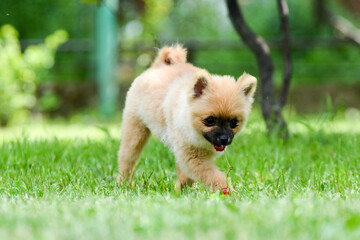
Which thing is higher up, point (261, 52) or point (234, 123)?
point (261, 52)

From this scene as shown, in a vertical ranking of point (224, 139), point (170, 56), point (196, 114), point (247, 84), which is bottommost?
point (224, 139)

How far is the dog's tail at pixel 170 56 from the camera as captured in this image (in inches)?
151

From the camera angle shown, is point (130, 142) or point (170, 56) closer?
point (130, 142)

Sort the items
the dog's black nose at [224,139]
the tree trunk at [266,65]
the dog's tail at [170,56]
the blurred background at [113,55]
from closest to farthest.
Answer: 1. the dog's black nose at [224,139]
2. the dog's tail at [170,56]
3. the tree trunk at [266,65]
4. the blurred background at [113,55]

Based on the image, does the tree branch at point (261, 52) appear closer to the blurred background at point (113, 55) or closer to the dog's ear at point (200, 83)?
the dog's ear at point (200, 83)

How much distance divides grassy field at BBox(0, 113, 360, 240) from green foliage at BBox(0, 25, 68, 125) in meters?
2.91

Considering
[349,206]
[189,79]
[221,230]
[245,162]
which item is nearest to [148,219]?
[221,230]

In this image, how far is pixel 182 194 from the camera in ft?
9.55

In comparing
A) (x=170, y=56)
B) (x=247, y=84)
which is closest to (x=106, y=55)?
(x=170, y=56)

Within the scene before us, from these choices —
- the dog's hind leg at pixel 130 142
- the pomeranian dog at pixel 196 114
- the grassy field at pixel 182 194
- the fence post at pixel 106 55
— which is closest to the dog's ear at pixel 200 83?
the pomeranian dog at pixel 196 114

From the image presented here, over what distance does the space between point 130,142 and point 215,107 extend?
0.89 m

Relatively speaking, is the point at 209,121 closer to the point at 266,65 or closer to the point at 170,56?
the point at 170,56

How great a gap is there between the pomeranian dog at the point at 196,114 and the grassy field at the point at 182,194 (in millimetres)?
165

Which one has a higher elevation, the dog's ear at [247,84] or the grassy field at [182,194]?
the dog's ear at [247,84]
